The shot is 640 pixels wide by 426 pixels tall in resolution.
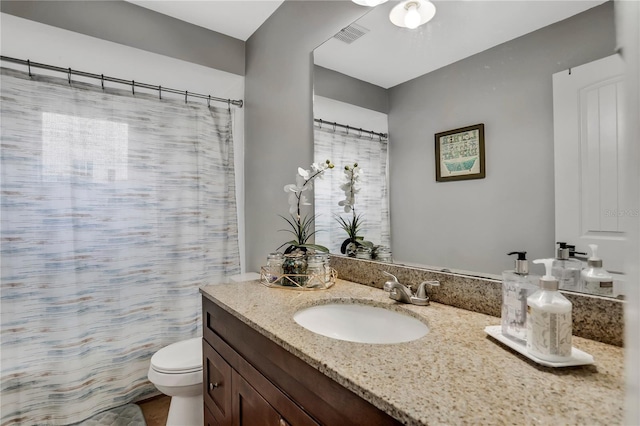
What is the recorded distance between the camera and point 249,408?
1.00 meters

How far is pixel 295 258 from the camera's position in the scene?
1427 millimetres

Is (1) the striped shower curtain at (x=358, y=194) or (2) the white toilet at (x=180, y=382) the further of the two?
(2) the white toilet at (x=180, y=382)

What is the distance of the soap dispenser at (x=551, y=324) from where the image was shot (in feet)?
2.04

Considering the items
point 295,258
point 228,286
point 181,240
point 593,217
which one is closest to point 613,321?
point 593,217

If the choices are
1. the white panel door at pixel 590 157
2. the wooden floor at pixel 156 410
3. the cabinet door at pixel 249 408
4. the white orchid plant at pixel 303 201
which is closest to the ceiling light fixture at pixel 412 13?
the white panel door at pixel 590 157

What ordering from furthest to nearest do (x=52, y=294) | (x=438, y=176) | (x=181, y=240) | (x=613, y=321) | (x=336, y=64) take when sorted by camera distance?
(x=181, y=240) < (x=52, y=294) < (x=336, y=64) < (x=438, y=176) < (x=613, y=321)

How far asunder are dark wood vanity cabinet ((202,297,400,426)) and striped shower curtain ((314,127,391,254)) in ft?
2.20

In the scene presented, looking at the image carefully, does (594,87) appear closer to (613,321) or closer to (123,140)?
(613,321)

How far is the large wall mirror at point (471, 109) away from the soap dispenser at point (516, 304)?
0.16 metres

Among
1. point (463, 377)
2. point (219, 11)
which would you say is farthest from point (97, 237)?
point (463, 377)

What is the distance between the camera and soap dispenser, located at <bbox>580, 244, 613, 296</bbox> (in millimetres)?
765

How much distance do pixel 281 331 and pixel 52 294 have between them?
5.31 feet

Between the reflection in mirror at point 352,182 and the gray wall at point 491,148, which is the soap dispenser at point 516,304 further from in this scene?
the reflection in mirror at point 352,182

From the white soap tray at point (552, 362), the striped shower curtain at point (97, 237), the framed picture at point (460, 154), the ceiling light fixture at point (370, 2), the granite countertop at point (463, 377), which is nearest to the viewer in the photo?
the granite countertop at point (463, 377)
